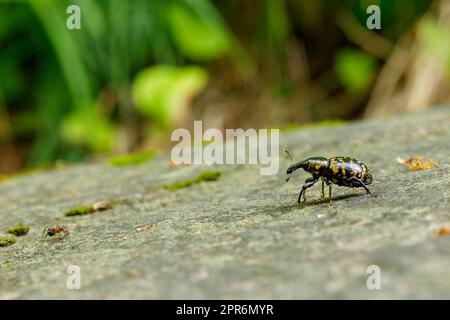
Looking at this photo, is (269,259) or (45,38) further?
(45,38)

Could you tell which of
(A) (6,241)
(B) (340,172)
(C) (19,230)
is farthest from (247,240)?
(C) (19,230)

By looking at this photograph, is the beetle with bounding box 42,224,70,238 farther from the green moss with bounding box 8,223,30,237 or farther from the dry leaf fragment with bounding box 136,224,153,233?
the dry leaf fragment with bounding box 136,224,153,233

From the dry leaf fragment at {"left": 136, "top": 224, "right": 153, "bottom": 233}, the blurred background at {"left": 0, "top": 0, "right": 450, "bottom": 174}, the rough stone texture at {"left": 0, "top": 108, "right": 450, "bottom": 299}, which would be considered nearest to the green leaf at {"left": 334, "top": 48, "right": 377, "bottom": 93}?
the blurred background at {"left": 0, "top": 0, "right": 450, "bottom": 174}

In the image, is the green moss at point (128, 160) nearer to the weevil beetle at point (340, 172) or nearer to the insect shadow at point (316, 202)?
the weevil beetle at point (340, 172)

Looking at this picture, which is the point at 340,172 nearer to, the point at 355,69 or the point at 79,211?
the point at 79,211

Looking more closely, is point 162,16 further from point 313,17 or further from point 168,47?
point 313,17
